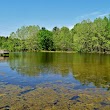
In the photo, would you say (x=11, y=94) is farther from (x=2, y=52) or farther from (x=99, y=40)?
(x=99, y=40)

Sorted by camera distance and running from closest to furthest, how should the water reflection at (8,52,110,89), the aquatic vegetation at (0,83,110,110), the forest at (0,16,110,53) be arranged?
the aquatic vegetation at (0,83,110,110)
the water reflection at (8,52,110,89)
the forest at (0,16,110,53)

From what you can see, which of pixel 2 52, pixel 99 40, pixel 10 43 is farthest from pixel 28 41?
pixel 2 52

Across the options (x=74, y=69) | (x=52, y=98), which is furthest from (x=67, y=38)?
(x=52, y=98)

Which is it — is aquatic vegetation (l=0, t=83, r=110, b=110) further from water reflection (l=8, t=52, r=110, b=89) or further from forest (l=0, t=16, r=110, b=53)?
forest (l=0, t=16, r=110, b=53)

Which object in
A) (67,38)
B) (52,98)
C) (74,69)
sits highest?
(67,38)

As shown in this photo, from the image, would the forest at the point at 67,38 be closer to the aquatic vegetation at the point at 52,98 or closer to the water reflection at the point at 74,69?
the water reflection at the point at 74,69

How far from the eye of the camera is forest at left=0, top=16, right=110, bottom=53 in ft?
240

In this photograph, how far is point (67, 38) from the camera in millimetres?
91750

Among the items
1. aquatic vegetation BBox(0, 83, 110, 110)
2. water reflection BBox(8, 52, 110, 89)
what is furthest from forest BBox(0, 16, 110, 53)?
aquatic vegetation BBox(0, 83, 110, 110)

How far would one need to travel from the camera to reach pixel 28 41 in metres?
94.5

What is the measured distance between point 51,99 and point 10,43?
90474 mm

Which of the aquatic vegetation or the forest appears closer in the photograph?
the aquatic vegetation

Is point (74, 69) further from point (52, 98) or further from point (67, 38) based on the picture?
point (67, 38)

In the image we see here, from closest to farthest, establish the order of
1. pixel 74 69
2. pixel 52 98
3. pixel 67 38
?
pixel 52 98, pixel 74 69, pixel 67 38
